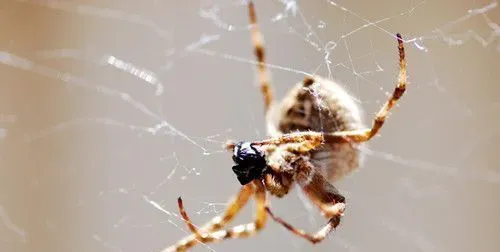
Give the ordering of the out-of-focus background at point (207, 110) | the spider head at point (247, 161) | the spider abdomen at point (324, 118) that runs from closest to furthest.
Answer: the spider head at point (247, 161) < the spider abdomen at point (324, 118) < the out-of-focus background at point (207, 110)

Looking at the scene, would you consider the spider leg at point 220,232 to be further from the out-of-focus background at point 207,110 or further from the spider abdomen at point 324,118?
the out-of-focus background at point 207,110

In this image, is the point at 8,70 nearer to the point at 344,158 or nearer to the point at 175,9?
the point at 175,9

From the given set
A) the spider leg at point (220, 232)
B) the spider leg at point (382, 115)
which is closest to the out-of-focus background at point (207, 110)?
the spider leg at point (220, 232)

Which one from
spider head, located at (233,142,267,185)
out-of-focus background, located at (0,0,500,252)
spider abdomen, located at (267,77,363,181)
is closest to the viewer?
spider head, located at (233,142,267,185)

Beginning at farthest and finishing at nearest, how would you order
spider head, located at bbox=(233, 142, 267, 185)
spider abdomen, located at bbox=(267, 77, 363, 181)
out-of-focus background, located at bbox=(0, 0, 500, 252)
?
out-of-focus background, located at bbox=(0, 0, 500, 252) < spider abdomen, located at bbox=(267, 77, 363, 181) < spider head, located at bbox=(233, 142, 267, 185)

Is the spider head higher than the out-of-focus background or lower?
higher

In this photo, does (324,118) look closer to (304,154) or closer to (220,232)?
(304,154)

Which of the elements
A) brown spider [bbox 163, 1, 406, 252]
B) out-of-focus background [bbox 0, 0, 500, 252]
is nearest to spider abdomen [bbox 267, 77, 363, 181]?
brown spider [bbox 163, 1, 406, 252]

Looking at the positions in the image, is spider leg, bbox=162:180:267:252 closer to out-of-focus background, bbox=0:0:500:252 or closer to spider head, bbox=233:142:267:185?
spider head, bbox=233:142:267:185

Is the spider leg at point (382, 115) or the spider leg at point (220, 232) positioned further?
Result: the spider leg at point (220, 232)
